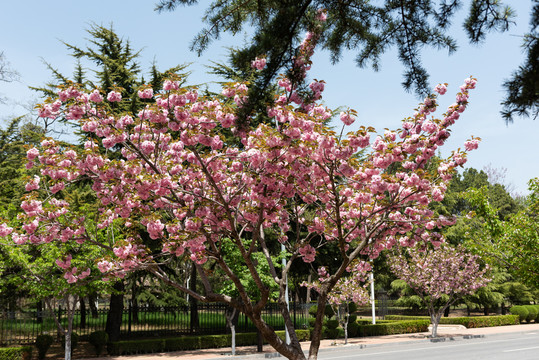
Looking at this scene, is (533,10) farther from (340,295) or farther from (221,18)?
(340,295)

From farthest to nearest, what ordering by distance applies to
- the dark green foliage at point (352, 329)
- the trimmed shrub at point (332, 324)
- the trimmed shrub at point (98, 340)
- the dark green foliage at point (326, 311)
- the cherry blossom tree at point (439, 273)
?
the dark green foliage at point (326, 311), the dark green foliage at point (352, 329), the trimmed shrub at point (332, 324), the cherry blossom tree at point (439, 273), the trimmed shrub at point (98, 340)

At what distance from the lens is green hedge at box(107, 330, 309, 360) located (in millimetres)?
21359

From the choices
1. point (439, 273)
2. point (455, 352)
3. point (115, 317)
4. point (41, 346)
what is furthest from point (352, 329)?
point (41, 346)

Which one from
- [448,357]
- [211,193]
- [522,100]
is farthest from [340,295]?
[522,100]

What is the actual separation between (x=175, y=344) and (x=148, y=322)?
2426 mm

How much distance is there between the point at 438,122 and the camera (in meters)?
8.05

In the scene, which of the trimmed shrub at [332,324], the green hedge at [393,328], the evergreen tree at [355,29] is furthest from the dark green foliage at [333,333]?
the evergreen tree at [355,29]

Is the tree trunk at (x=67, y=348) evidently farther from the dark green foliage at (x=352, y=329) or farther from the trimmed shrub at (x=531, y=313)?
the trimmed shrub at (x=531, y=313)

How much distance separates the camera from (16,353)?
18.4 m

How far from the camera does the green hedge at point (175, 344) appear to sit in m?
21.4

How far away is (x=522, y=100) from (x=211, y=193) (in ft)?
17.0

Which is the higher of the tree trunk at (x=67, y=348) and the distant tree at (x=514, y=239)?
the distant tree at (x=514, y=239)

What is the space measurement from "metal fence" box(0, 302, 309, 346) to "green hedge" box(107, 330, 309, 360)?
158 cm

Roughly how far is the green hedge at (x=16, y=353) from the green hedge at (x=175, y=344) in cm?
326
